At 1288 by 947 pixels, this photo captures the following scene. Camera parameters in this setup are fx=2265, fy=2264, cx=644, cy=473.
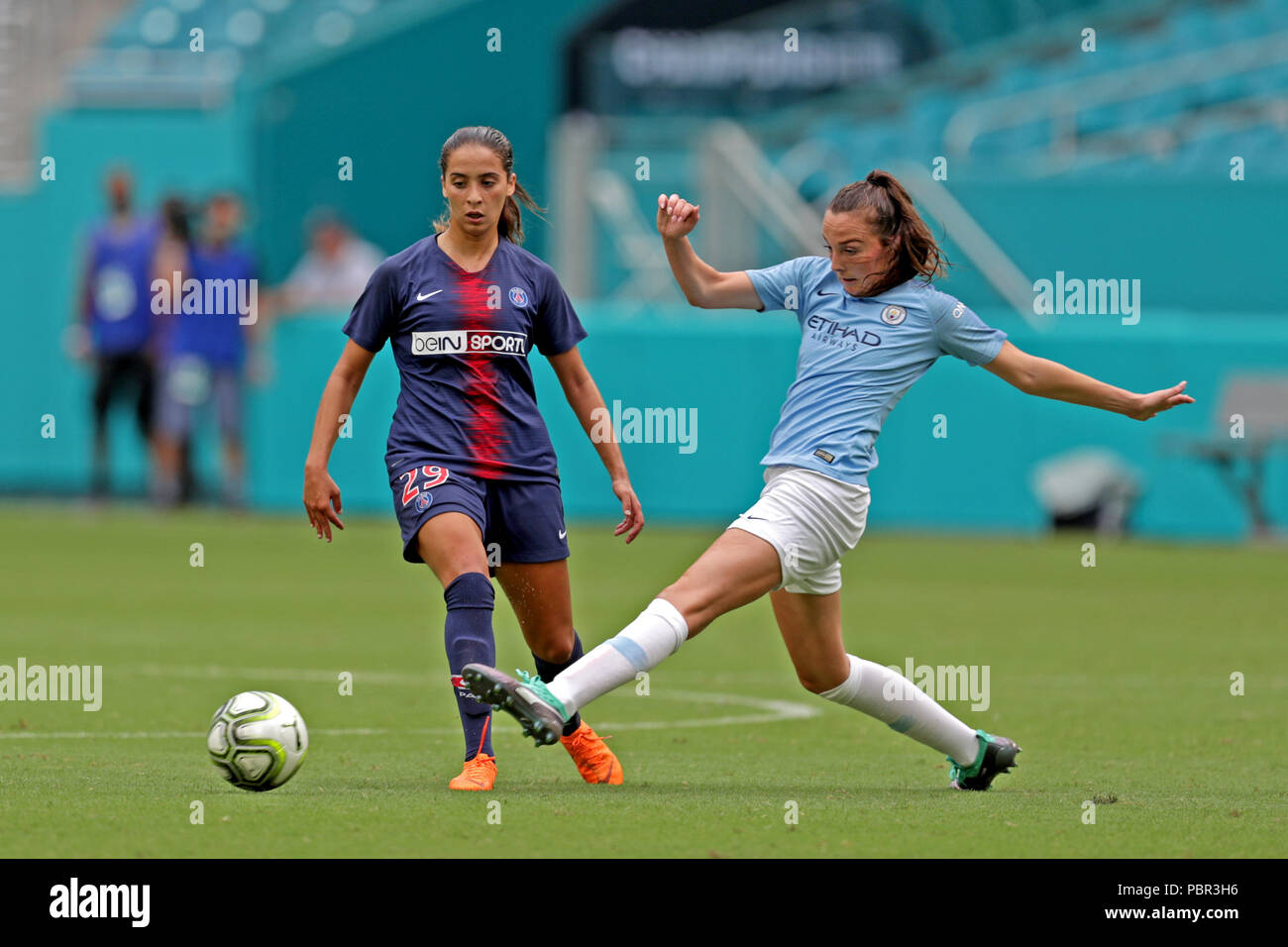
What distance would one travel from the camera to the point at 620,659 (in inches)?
251

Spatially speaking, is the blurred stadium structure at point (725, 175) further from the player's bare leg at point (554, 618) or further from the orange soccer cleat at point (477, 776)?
the orange soccer cleat at point (477, 776)

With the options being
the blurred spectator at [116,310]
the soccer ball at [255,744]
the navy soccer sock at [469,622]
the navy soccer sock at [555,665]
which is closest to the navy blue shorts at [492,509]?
the navy soccer sock at [469,622]

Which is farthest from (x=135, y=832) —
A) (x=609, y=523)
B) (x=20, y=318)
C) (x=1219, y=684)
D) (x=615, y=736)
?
(x=20, y=318)

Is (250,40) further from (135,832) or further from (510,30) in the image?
(135,832)

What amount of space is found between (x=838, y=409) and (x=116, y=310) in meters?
14.8

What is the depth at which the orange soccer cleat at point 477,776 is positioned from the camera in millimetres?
6859

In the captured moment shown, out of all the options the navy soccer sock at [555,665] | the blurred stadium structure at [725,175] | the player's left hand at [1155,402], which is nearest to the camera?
the player's left hand at [1155,402]

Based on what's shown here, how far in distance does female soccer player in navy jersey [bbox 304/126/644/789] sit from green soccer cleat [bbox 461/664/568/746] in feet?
2.30
